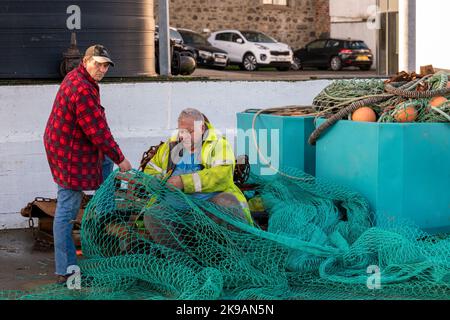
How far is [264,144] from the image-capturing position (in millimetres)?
7961

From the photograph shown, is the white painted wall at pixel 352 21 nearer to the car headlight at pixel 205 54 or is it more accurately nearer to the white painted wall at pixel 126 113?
the car headlight at pixel 205 54

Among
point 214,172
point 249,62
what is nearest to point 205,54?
point 249,62

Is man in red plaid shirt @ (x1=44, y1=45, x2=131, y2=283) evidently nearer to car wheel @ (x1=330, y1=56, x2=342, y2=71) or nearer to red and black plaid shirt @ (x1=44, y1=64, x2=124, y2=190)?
red and black plaid shirt @ (x1=44, y1=64, x2=124, y2=190)

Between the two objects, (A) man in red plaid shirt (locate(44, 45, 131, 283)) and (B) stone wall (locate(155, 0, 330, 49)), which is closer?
(A) man in red plaid shirt (locate(44, 45, 131, 283))

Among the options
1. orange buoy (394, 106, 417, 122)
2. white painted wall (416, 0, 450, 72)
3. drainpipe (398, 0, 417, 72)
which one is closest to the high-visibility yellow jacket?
orange buoy (394, 106, 417, 122)

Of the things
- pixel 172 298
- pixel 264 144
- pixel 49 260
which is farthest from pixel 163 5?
pixel 172 298

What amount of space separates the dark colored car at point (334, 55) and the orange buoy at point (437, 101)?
25.8 metres

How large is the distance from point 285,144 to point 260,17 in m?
29.6

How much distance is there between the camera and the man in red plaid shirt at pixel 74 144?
6.12 m

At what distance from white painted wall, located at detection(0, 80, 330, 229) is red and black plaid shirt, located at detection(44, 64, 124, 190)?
2394mm

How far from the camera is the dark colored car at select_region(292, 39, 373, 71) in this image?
107 ft

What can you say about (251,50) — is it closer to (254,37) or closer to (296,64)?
(254,37)
